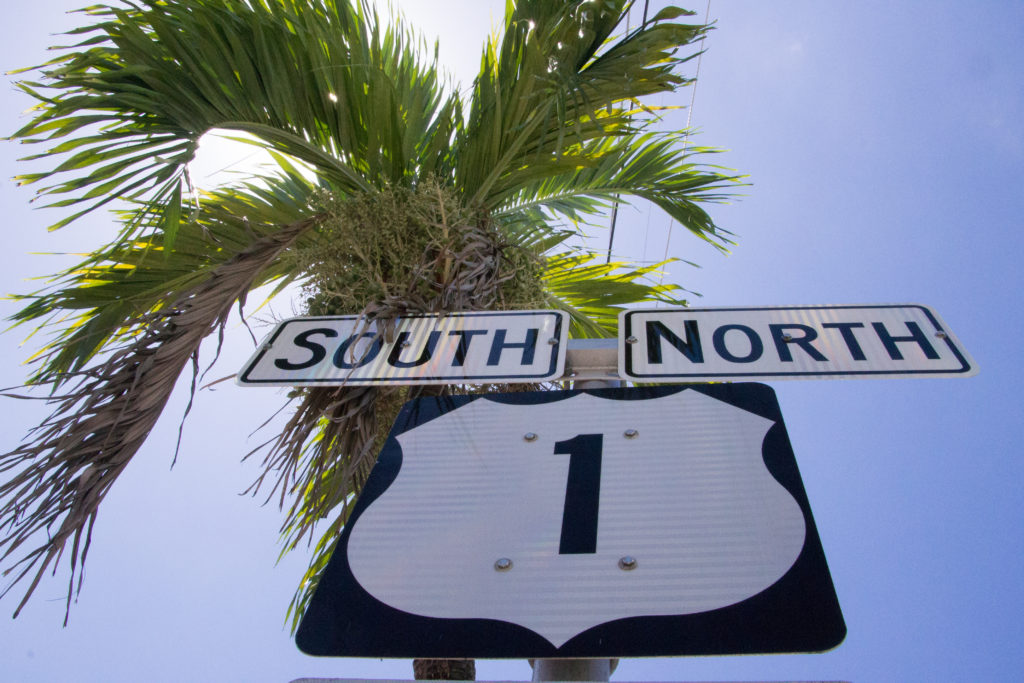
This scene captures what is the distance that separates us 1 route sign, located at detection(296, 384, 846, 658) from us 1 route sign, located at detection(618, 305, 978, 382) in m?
0.08

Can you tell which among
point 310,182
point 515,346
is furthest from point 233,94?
point 515,346

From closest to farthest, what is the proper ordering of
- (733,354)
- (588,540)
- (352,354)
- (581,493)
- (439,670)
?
(588,540) → (581,493) → (733,354) → (352,354) → (439,670)

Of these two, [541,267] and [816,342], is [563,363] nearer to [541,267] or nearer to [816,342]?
[816,342]

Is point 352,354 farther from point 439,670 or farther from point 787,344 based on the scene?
point 439,670

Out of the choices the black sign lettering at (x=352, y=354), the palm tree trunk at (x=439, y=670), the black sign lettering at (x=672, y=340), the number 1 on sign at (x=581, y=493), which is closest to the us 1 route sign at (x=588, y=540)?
the number 1 on sign at (x=581, y=493)

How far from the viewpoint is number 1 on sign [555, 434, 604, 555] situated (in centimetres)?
114

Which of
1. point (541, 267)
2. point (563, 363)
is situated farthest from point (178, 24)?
point (563, 363)

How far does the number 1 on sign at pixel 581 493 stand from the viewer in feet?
3.74

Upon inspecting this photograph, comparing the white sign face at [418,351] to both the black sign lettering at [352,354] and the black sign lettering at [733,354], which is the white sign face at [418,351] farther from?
the black sign lettering at [733,354]

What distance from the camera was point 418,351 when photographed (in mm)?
1727

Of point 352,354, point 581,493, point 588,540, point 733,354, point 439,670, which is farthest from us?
point 439,670

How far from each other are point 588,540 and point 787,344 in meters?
0.73

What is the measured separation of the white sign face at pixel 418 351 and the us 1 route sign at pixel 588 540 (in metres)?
0.14

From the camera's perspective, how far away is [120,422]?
1.85m
